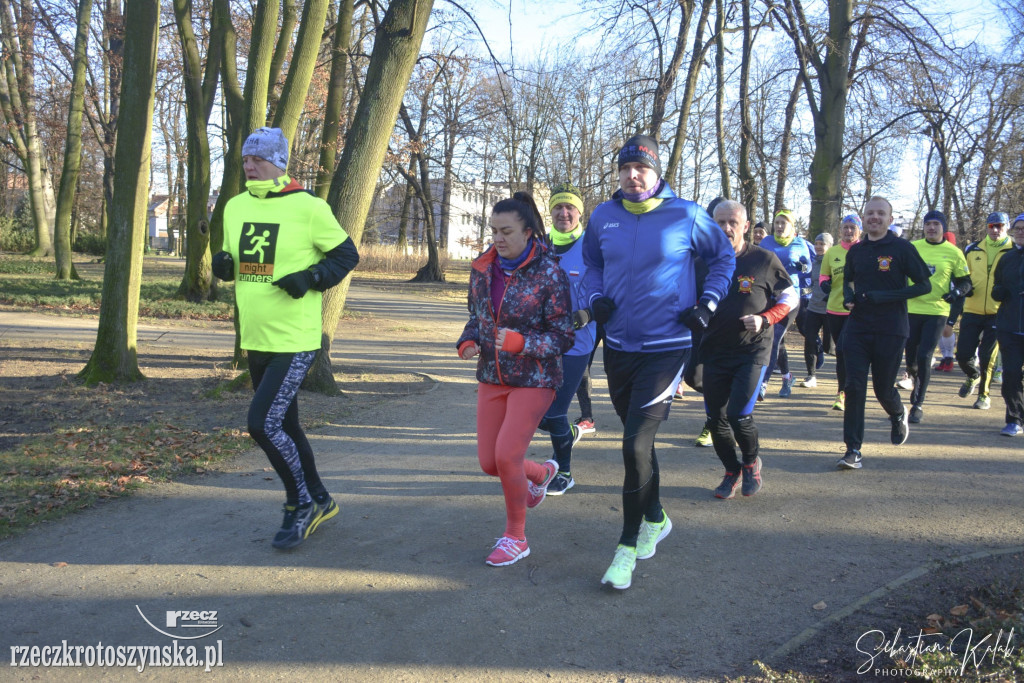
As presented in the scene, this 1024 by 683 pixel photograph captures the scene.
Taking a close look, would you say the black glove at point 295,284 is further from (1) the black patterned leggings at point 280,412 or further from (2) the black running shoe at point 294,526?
(2) the black running shoe at point 294,526

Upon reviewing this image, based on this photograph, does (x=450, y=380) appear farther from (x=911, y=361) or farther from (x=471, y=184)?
(x=471, y=184)

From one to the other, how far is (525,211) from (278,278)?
55.5 inches

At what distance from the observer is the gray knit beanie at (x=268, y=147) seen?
441cm

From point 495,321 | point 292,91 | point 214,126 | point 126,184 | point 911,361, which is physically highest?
point 214,126

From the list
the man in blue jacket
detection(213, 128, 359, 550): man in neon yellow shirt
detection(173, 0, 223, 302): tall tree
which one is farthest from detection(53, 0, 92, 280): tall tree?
the man in blue jacket

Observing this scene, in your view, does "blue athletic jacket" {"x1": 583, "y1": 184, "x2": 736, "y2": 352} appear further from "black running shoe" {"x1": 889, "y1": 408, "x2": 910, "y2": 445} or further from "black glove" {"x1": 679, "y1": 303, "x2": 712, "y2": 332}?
"black running shoe" {"x1": 889, "y1": 408, "x2": 910, "y2": 445}

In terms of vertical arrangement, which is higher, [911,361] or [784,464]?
[911,361]

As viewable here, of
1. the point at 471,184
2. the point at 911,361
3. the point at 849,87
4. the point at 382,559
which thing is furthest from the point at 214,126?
the point at 382,559

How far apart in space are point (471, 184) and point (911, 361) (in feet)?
102

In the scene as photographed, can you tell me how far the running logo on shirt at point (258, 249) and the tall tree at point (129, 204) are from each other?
17.6ft

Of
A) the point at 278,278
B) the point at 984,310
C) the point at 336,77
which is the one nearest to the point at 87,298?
the point at 336,77

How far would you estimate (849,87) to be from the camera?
18906mm

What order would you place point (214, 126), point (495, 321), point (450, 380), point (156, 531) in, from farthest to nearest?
point (214, 126) → point (450, 380) → point (156, 531) → point (495, 321)

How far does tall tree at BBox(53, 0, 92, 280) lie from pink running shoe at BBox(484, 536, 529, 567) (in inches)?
862
